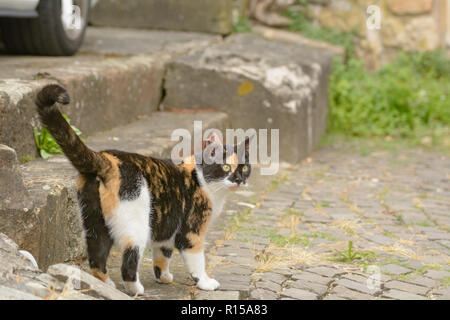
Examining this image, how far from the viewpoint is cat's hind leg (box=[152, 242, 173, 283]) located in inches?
125

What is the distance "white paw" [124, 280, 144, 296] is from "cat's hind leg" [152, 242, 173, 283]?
0.88 ft

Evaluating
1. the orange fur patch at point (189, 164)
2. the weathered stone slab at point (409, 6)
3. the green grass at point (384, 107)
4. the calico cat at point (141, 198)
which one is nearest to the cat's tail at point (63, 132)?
the calico cat at point (141, 198)

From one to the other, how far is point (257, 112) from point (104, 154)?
3.53 meters

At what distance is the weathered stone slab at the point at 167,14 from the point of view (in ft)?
25.5

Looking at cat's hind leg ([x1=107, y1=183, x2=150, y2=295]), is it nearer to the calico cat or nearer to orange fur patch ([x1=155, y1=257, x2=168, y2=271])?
the calico cat

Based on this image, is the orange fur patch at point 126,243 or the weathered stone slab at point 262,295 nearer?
the orange fur patch at point 126,243

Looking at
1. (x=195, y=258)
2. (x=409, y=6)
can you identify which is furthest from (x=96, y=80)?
(x=409, y=6)

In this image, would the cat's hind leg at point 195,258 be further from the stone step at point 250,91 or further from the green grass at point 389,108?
the green grass at point 389,108

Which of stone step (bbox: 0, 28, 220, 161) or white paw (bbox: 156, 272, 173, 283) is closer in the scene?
white paw (bbox: 156, 272, 173, 283)

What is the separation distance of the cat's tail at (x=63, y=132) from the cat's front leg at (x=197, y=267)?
0.60m

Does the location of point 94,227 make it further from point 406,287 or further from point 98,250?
point 406,287

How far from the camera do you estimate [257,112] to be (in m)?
6.24

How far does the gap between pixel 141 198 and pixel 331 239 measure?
159cm

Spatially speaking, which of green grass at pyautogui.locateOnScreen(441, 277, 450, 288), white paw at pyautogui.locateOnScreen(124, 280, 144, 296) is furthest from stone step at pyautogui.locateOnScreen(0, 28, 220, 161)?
green grass at pyautogui.locateOnScreen(441, 277, 450, 288)
